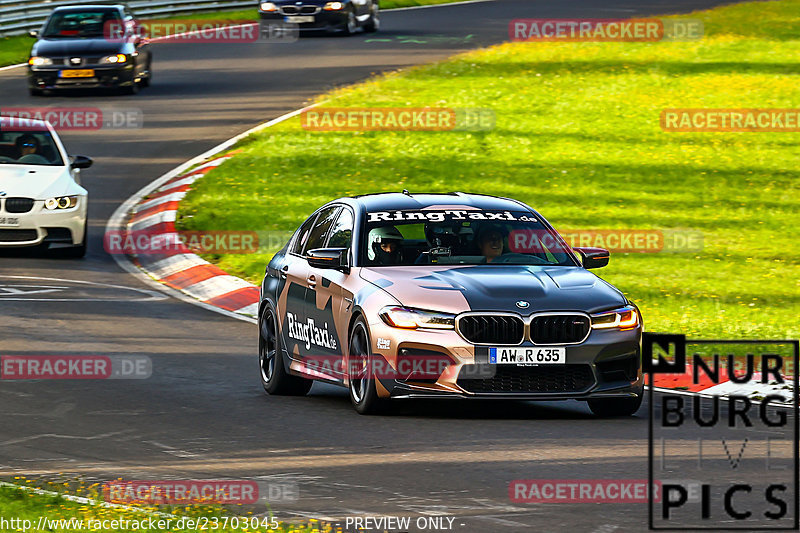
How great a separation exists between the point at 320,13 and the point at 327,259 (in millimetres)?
29393

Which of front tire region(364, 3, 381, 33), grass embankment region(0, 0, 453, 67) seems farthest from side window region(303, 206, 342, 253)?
front tire region(364, 3, 381, 33)

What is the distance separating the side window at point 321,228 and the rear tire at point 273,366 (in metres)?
0.58

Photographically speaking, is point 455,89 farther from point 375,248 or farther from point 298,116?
point 375,248

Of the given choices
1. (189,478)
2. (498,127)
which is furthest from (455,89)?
(189,478)

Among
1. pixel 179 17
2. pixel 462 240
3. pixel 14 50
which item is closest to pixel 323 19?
pixel 179 17

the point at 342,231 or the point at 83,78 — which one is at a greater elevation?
the point at 342,231

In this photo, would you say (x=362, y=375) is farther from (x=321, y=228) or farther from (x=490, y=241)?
(x=321, y=228)

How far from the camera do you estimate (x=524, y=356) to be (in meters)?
10.7

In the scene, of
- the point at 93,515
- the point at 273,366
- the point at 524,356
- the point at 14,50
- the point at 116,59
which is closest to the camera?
the point at 93,515

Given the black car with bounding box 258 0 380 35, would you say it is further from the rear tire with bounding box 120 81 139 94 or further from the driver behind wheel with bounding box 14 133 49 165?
the driver behind wheel with bounding box 14 133 49 165

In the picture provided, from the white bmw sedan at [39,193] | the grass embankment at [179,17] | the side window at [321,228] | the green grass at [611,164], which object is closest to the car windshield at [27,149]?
the white bmw sedan at [39,193]

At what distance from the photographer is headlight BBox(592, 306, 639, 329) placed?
35.7ft

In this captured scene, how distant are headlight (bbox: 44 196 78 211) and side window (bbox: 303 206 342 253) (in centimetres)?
776

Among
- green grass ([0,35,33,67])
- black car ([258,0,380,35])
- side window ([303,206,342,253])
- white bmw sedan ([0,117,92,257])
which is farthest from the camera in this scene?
black car ([258,0,380,35])
